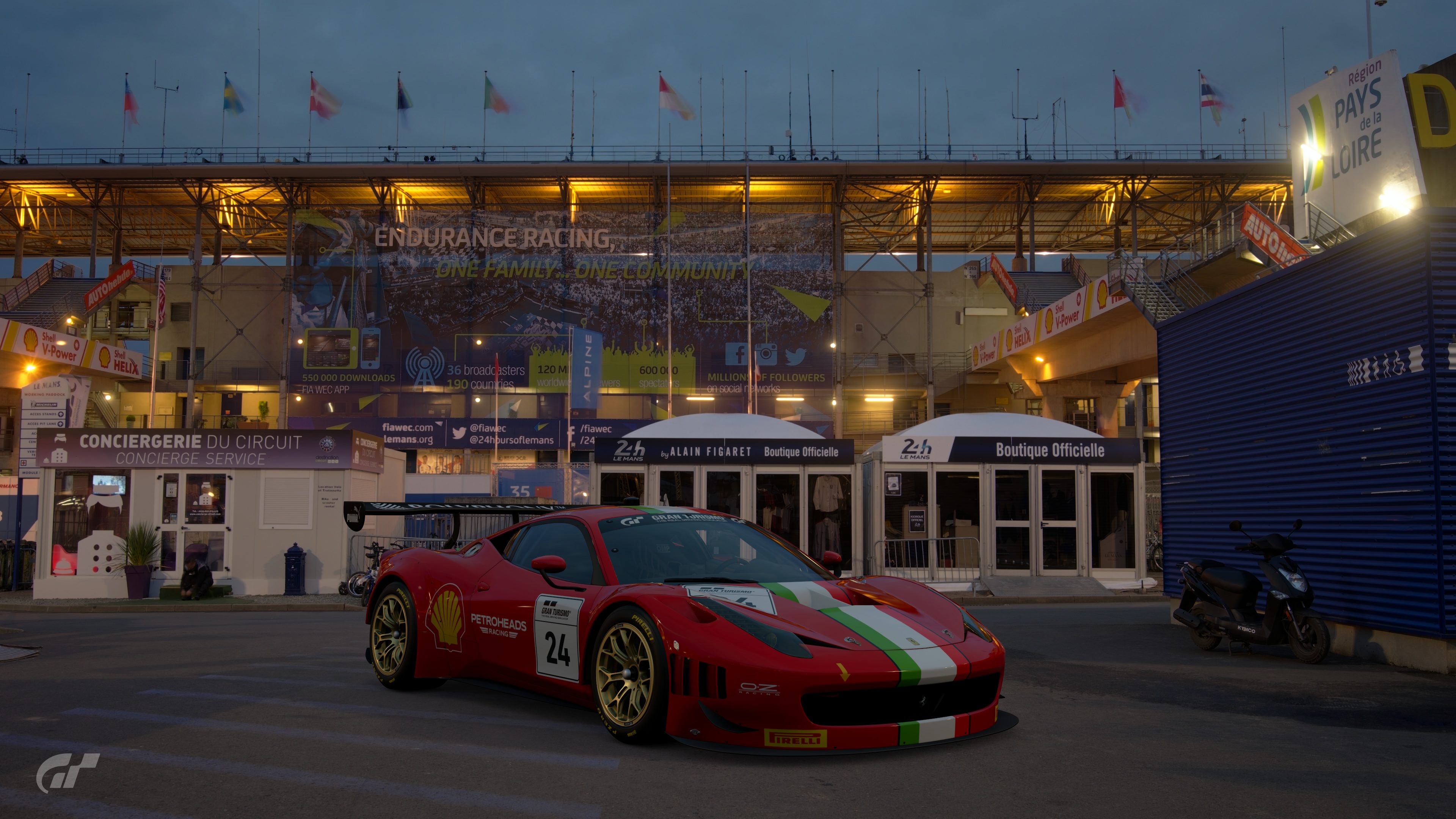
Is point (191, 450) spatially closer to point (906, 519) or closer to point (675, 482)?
point (675, 482)

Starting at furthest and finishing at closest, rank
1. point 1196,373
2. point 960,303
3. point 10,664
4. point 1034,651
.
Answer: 1. point 960,303
2. point 1196,373
3. point 1034,651
4. point 10,664

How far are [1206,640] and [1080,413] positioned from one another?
3833cm

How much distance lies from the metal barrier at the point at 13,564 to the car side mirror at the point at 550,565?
1995 cm

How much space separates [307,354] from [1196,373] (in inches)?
1667

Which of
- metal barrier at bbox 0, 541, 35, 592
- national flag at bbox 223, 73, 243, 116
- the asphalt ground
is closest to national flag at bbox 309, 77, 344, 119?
national flag at bbox 223, 73, 243, 116

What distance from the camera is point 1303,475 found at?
10.1 m

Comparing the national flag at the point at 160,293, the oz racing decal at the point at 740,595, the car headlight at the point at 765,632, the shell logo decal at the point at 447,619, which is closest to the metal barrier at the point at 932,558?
the shell logo decal at the point at 447,619

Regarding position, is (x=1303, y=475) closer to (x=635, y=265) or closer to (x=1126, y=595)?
(x=1126, y=595)

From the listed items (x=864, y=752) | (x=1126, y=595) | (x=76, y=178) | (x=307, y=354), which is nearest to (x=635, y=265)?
(x=307, y=354)

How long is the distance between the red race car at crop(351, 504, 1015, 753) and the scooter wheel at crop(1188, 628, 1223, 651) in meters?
5.11

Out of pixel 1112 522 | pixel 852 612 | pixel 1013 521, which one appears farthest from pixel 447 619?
pixel 1112 522

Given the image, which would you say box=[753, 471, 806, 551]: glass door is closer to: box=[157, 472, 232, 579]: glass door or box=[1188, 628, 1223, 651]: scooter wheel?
box=[157, 472, 232, 579]: glass door

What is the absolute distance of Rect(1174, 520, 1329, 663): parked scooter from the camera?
9125 mm

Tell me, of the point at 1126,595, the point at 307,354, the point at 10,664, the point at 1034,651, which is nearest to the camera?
the point at 10,664
